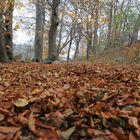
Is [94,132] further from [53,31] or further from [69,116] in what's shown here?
[53,31]

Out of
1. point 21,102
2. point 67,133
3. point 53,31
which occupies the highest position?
point 53,31

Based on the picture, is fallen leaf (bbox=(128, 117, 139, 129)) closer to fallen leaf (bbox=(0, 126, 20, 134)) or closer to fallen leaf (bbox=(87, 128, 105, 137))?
fallen leaf (bbox=(87, 128, 105, 137))

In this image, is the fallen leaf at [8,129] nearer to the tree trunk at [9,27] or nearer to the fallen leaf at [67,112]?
the fallen leaf at [67,112]

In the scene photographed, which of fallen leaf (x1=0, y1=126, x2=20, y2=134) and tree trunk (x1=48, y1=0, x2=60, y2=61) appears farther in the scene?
tree trunk (x1=48, y1=0, x2=60, y2=61)

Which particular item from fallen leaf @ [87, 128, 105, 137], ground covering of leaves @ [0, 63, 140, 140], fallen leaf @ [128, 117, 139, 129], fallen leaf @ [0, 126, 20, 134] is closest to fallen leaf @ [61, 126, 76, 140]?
ground covering of leaves @ [0, 63, 140, 140]

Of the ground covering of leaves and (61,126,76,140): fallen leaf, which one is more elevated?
the ground covering of leaves

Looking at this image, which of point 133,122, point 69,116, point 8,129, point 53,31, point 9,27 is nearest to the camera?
point 8,129

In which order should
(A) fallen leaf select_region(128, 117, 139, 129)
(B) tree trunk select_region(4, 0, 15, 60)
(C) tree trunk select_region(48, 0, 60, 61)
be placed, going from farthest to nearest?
(B) tree trunk select_region(4, 0, 15, 60), (C) tree trunk select_region(48, 0, 60, 61), (A) fallen leaf select_region(128, 117, 139, 129)

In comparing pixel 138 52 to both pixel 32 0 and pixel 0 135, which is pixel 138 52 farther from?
pixel 0 135

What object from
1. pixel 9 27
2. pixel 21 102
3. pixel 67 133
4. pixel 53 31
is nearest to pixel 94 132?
pixel 67 133

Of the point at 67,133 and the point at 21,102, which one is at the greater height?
the point at 21,102

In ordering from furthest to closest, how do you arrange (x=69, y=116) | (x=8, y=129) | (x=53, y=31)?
(x=53, y=31)
(x=69, y=116)
(x=8, y=129)

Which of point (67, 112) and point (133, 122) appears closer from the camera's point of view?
point (133, 122)

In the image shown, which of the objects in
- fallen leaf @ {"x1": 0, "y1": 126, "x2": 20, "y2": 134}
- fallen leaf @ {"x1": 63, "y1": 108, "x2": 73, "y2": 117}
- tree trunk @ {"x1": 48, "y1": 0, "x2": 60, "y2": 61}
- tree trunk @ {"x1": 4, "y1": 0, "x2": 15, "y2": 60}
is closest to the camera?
fallen leaf @ {"x1": 0, "y1": 126, "x2": 20, "y2": 134}
